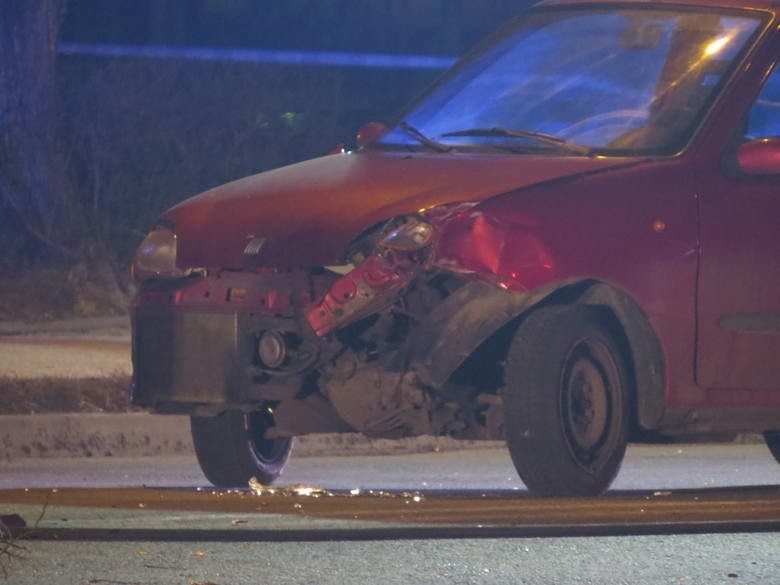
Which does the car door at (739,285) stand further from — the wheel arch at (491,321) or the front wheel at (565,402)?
the front wheel at (565,402)

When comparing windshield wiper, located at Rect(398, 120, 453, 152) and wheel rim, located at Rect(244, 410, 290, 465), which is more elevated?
windshield wiper, located at Rect(398, 120, 453, 152)

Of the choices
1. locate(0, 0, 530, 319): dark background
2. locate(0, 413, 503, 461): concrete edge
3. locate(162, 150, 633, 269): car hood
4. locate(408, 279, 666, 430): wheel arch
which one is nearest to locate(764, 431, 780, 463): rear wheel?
locate(408, 279, 666, 430): wheel arch

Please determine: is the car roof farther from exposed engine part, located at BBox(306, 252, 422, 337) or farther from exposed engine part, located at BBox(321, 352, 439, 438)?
exposed engine part, located at BBox(321, 352, 439, 438)

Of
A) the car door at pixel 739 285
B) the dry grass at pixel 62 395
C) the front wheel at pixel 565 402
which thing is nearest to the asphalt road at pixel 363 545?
the front wheel at pixel 565 402

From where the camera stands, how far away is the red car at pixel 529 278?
717 centimetres

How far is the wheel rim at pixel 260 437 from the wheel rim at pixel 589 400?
161cm

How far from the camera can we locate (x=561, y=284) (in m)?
7.21

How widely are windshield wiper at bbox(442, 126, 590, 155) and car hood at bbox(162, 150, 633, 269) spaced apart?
14 cm

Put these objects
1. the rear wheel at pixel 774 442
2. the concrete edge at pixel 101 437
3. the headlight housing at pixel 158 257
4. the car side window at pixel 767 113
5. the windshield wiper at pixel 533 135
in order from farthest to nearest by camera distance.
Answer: the concrete edge at pixel 101 437, the rear wheel at pixel 774 442, the car side window at pixel 767 113, the windshield wiper at pixel 533 135, the headlight housing at pixel 158 257

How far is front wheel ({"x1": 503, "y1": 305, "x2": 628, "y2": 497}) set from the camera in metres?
7.16

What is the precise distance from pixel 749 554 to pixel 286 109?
2060cm

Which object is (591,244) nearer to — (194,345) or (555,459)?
(555,459)

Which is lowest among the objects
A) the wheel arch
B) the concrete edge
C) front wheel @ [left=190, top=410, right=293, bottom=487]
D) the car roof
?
the concrete edge

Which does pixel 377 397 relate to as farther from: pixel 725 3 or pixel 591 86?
pixel 725 3
